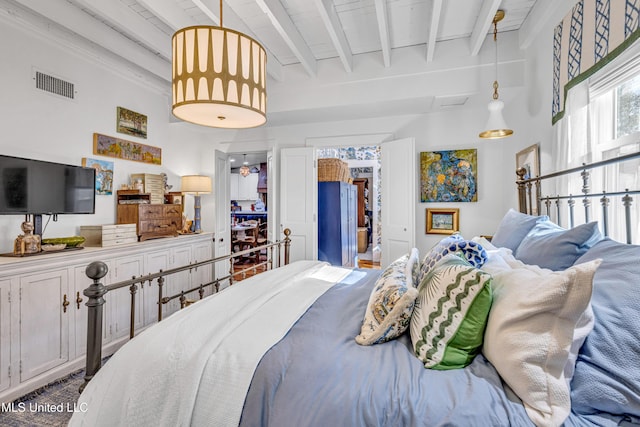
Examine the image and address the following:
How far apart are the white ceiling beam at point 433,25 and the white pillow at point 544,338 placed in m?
2.24

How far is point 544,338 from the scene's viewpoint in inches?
31.5

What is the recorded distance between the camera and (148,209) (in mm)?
3227

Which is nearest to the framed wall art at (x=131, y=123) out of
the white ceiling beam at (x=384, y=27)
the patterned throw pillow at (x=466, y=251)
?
the white ceiling beam at (x=384, y=27)

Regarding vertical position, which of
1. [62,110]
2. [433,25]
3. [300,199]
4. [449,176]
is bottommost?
[300,199]

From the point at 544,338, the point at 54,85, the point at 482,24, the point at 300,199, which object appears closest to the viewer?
the point at 544,338

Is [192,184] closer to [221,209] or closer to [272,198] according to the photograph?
[221,209]

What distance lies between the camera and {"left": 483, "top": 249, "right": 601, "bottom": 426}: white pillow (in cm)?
75

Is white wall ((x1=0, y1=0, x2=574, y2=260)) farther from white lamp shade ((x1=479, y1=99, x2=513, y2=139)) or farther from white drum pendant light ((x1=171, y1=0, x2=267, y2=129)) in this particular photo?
white drum pendant light ((x1=171, y1=0, x2=267, y2=129))

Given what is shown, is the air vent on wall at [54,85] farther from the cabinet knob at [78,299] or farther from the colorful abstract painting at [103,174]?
the cabinet knob at [78,299]

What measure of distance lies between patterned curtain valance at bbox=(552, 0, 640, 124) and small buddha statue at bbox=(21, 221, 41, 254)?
3797 millimetres

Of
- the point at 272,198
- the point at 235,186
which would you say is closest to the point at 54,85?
the point at 272,198

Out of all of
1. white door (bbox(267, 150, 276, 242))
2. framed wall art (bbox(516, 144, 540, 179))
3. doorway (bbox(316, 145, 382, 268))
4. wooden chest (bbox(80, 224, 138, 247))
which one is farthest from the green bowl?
doorway (bbox(316, 145, 382, 268))

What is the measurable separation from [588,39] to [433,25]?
1108 mm

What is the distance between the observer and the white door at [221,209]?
4.40m
